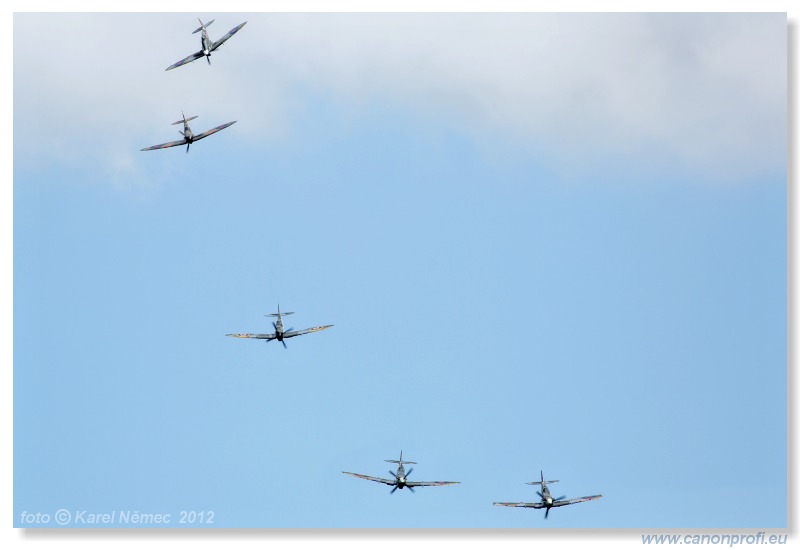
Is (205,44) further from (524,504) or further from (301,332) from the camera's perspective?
(524,504)

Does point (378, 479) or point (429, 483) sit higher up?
point (378, 479)

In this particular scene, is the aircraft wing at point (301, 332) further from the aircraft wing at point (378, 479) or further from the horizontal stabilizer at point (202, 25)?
the horizontal stabilizer at point (202, 25)

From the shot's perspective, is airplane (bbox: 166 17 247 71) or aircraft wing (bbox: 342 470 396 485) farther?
aircraft wing (bbox: 342 470 396 485)

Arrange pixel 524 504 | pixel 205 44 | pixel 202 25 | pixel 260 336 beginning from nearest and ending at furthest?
pixel 202 25
pixel 205 44
pixel 524 504
pixel 260 336

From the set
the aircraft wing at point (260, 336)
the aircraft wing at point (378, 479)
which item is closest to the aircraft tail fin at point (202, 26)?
the aircraft wing at point (260, 336)

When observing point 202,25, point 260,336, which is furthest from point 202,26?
point 260,336

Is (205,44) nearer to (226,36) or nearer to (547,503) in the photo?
(226,36)

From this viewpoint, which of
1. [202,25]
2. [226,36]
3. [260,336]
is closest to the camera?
[202,25]

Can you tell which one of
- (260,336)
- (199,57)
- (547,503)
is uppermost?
(199,57)

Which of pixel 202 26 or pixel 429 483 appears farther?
pixel 429 483

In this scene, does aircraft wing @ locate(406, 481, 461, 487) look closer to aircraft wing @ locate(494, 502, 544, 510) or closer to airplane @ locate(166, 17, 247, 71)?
aircraft wing @ locate(494, 502, 544, 510)

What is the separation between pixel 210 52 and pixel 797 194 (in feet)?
166

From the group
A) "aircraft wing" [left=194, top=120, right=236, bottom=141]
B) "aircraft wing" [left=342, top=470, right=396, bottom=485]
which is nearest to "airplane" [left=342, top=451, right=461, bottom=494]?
"aircraft wing" [left=342, top=470, right=396, bottom=485]

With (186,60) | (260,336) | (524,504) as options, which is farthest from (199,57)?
(524,504)
